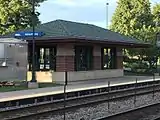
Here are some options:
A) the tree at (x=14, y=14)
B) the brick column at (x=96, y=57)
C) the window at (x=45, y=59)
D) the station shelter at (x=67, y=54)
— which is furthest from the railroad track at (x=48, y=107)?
the tree at (x=14, y=14)

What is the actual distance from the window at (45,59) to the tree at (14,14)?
48.0 ft

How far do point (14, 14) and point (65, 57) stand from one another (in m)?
18.1

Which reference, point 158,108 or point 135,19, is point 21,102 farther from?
point 135,19

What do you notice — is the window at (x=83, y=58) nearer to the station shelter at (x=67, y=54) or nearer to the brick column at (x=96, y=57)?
the station shelter at (x=67, y=54)

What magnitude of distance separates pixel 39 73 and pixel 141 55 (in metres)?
Answer: 21.8

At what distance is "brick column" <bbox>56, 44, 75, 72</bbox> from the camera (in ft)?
105

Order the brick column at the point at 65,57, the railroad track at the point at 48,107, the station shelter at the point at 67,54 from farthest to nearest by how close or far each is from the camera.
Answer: the brick column at the point at 65,57 < the station shelter at the point at 67,54 < the railroad track at the point at 48,107

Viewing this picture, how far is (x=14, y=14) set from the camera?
48.0m

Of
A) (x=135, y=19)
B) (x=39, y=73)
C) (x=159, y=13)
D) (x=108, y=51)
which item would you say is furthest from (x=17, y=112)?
(x=159, y=13)

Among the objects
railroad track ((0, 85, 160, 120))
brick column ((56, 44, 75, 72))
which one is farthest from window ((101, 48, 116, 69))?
railroad track ((0, 85, 160, 120))

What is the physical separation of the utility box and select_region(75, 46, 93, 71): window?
6047 millimetres

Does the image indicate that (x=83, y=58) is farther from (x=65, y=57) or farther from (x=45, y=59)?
(x=45, y=59)

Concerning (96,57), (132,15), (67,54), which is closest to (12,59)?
(67,54)

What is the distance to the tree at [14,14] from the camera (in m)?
47.7
